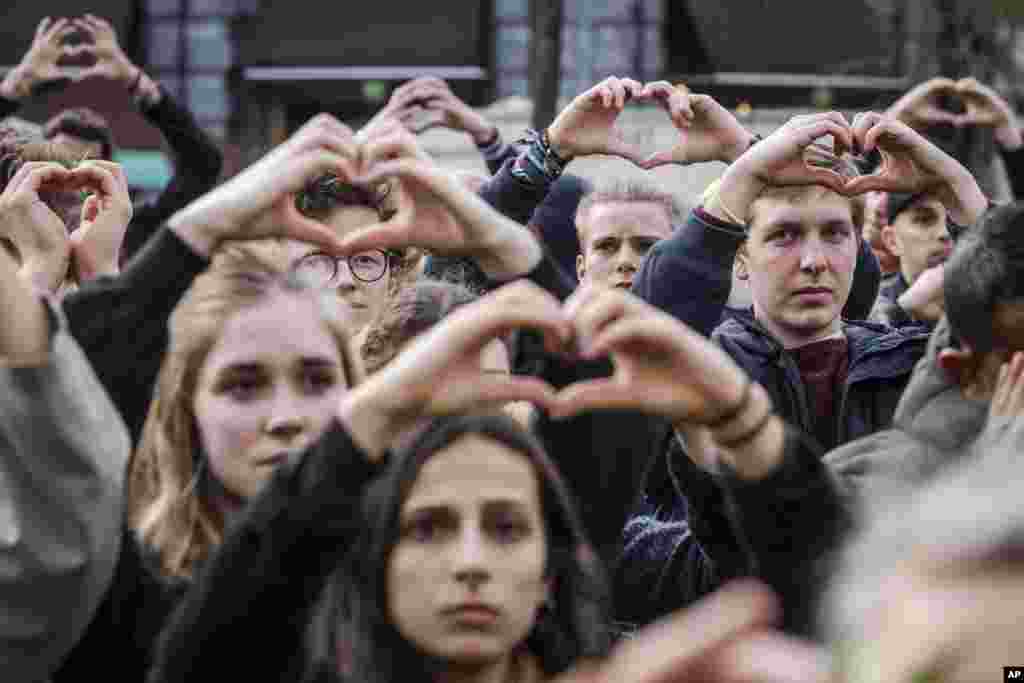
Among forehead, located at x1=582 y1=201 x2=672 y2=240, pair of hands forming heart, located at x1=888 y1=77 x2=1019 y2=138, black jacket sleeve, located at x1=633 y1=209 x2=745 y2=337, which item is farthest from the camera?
forehead, located at x1=582 y1=201 x2=672 y2=240

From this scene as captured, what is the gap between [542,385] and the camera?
2.88 metres

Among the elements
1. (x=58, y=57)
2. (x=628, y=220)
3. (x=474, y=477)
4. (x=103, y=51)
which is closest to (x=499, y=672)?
(x=474, y=477)

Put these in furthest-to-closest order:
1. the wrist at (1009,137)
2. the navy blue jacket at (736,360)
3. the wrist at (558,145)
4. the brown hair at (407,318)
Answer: the wrist at (1009,137) < the wrist at (558,145) < the brown hair at (407,318) < the navy blue jacket at (736,360)

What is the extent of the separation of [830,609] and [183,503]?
1.26m

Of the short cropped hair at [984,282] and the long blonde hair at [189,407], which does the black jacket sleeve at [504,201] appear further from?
the short cropped hair at [984,282]

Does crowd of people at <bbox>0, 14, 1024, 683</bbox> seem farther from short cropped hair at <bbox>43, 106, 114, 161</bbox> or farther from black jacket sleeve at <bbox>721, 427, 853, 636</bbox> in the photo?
short cropped hair at <bbox>43, 106, 114, 161</bbox>

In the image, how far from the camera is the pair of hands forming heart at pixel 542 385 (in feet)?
9.16

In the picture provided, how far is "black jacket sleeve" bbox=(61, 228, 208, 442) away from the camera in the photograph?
3.34 m

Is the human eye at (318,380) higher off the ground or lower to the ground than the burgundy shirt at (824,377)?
higher

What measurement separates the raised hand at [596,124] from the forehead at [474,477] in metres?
1.65

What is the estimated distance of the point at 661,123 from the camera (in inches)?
514

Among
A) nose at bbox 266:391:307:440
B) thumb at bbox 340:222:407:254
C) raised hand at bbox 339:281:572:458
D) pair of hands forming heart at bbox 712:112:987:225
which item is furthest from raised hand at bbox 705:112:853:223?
raised hand at bbox 339:281:572:458

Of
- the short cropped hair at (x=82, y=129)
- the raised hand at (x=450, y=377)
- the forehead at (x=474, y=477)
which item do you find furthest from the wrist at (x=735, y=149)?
the short cropped hair at (x=82, y=129)

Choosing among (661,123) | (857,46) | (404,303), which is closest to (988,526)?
(404,303)
